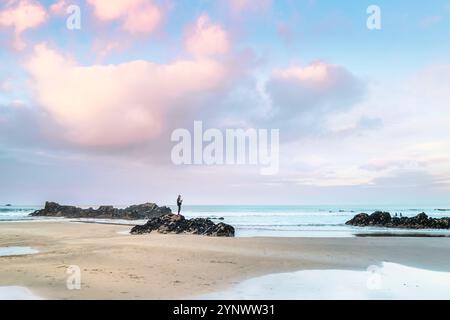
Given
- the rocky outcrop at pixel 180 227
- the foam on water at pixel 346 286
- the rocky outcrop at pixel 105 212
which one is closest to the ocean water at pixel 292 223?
the rocky outcrop at pixel 180 227

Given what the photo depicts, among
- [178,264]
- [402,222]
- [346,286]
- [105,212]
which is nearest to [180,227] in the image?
[178,264]

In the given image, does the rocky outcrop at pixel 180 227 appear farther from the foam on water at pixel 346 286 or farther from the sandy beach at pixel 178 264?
the foam on water at pixel 346 286

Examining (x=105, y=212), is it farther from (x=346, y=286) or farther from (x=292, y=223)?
(x=346, y=286)

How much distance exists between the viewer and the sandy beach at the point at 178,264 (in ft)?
36.7

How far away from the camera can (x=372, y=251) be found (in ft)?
67.6

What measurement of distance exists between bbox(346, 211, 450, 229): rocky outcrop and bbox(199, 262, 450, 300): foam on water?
1247 inches

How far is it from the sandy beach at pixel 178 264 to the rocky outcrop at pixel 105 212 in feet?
157

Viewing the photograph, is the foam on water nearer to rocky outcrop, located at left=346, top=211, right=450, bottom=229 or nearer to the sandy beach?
the sandy beach

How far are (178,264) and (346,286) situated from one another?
6877 millimetres

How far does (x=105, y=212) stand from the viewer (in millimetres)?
74625
